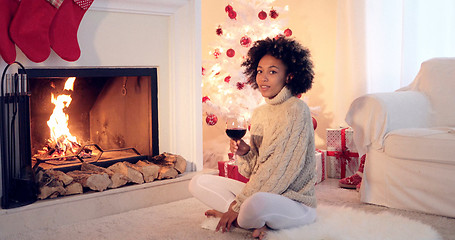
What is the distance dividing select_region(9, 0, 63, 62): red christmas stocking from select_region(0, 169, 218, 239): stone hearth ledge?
0.73 metres

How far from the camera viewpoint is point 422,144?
8.49ft

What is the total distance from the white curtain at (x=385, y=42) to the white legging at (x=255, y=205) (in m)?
1.70

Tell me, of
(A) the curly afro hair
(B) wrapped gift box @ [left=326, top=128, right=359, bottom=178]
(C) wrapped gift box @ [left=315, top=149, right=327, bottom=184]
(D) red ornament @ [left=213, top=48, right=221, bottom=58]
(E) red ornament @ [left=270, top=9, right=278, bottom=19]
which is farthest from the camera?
→ (D) red ornament @ [left=213, top=48, right=221, bottom=58]

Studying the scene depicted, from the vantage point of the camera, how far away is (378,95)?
9.45 feet

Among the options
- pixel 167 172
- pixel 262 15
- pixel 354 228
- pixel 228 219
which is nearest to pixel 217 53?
pixel 262 15

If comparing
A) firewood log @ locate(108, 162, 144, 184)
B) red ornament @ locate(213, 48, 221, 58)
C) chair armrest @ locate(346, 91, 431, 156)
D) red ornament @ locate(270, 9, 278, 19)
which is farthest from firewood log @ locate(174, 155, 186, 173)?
red ornament @ locate(270, 9, 278, 19)

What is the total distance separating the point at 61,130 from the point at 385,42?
2417 mm

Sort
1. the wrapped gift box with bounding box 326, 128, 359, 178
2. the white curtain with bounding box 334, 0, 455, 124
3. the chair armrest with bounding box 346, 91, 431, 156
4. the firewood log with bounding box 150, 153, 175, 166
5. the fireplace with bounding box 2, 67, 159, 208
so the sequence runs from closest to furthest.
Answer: the fireplace with bounding box 2, 67, 159, 208 < the chair armrest with bounding box 346, 91, 431, 156 < the firewood log with bounding box 150, 153, 175, 166 < the wrapped gift box with bounding box 326, 128, 359, 178 < the white curtain with bounding box 334, 0, 455, 124

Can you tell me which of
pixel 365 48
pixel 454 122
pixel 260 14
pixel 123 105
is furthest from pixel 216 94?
pixel 454 122

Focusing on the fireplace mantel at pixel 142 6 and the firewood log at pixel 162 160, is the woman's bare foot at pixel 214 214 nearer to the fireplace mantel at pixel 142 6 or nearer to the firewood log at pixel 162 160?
the firewood log at pixel 162 160

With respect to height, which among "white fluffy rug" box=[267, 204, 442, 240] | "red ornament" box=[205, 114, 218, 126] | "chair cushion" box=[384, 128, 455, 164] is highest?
"red ornament" box=[205, 114, 218, 126]

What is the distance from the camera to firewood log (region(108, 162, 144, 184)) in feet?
9.03

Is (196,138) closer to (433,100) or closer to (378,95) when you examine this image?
(378,95)

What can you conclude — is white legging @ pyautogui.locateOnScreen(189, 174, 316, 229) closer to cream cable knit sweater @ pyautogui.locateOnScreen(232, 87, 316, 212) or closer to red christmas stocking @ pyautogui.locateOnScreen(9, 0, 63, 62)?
cream cable knit sweater @ pyautogui.locateOnScreen(232, 87, 316, 212)
